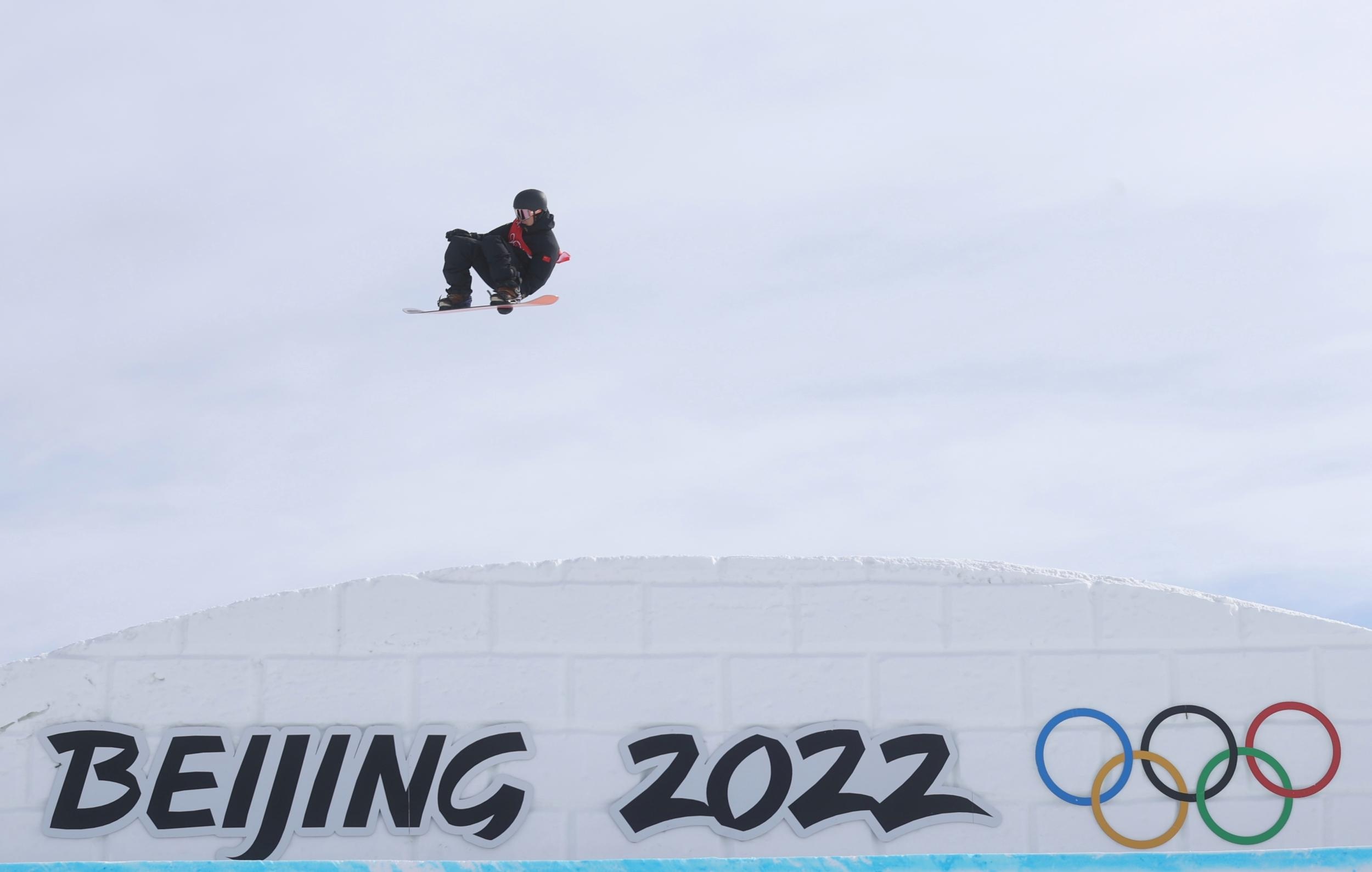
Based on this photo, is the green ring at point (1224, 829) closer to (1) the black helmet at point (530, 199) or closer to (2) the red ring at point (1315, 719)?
(2) the red ring at point (1315, 719)

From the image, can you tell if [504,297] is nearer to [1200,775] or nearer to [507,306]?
[507,306]

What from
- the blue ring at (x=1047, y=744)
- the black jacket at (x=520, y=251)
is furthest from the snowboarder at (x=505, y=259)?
the blue ring at (x=1047, y=744)

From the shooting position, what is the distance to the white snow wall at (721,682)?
557cm

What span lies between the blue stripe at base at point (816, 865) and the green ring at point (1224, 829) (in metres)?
1.03

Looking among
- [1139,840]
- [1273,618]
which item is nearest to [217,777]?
[1139,840]

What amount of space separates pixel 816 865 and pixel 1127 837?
188 cm

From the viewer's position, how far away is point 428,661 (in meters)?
5.62

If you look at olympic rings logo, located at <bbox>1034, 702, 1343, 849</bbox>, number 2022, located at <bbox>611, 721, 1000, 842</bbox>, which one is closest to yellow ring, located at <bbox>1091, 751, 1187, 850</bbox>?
olympic rings logo, located at <bbox>1034, 702, 1343, 849</bbox>

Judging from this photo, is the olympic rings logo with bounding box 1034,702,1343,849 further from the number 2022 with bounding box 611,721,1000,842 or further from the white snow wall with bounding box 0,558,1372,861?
the number 2022 with bounding box 611,721,1000,842

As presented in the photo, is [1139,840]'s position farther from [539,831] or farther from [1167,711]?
[539,831]

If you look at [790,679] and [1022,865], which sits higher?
[790,679]

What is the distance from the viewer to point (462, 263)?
7027 mm

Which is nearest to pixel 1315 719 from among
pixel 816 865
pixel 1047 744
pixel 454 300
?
pixel 1047 744

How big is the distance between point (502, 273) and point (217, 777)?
2.89 metres
